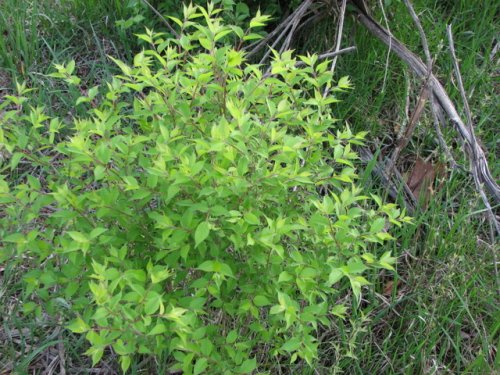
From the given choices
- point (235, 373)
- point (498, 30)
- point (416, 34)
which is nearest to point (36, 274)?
point (235, 373)

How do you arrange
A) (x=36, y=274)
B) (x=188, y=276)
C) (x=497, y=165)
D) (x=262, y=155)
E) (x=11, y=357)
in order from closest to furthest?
(x=262, y=155) < (x=36, y=274) < (x=188, y=276) < (x=11, y=357) < (x=497, y=165)

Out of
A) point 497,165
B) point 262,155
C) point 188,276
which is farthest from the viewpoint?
point 497,165

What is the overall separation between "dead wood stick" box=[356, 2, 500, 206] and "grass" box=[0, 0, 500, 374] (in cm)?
10

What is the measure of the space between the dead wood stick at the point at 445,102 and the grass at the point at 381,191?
3.8 inches

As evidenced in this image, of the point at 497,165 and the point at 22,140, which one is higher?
the point at 22,140

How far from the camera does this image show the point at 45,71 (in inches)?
131

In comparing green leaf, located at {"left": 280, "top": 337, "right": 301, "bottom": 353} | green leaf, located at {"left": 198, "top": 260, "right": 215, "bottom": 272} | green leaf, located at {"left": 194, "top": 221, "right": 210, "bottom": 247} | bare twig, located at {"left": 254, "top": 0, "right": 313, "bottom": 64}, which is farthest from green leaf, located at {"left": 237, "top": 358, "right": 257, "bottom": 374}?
bare twig, located at {"left": 254, "top": 0, "right": 313, "bottom": 64}

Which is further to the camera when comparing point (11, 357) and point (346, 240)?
point (11, 357)

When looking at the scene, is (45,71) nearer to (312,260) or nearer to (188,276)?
(188,276)

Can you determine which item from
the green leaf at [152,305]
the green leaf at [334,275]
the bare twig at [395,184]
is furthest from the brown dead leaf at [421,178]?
the green leaf at [152,305]

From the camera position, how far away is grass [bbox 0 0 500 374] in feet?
7.40

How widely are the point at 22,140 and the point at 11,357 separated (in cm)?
84

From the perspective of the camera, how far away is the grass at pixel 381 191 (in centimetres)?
226

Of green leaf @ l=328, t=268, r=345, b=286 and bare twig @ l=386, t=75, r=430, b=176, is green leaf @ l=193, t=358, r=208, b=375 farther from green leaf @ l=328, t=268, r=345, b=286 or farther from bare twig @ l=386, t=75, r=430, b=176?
bare twig @ l=386, t=75, r=430, b=176
